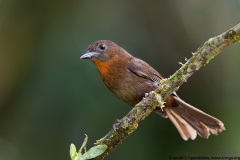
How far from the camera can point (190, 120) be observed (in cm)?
491

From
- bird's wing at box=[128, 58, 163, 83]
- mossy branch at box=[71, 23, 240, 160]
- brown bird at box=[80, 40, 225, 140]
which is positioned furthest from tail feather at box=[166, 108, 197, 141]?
mossy branch at box=[71, 23, 240, 160]

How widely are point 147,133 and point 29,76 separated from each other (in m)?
1.57

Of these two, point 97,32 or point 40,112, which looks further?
point 97,32

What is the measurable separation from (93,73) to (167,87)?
7.30 feet

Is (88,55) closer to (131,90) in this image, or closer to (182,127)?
(131,90)

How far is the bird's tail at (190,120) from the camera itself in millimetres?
4633

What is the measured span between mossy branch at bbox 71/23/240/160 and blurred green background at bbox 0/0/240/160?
6.28ft

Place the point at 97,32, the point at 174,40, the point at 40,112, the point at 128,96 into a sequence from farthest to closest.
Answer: the point at 174,40
the point at 97,32
the point at 40,112
the point at 128,96

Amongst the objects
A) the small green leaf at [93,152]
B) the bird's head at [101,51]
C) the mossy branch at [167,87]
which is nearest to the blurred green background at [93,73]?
the bird's head at [101,51]

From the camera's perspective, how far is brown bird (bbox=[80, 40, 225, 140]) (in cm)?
484

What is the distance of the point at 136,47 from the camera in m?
5.96

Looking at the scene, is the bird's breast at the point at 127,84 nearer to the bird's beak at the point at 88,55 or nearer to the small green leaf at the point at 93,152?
the bird's beak at the point at 88,55

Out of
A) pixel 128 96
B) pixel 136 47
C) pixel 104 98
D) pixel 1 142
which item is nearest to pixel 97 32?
pixel 136 47

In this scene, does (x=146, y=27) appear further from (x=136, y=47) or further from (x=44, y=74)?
(x=44, y=74)
